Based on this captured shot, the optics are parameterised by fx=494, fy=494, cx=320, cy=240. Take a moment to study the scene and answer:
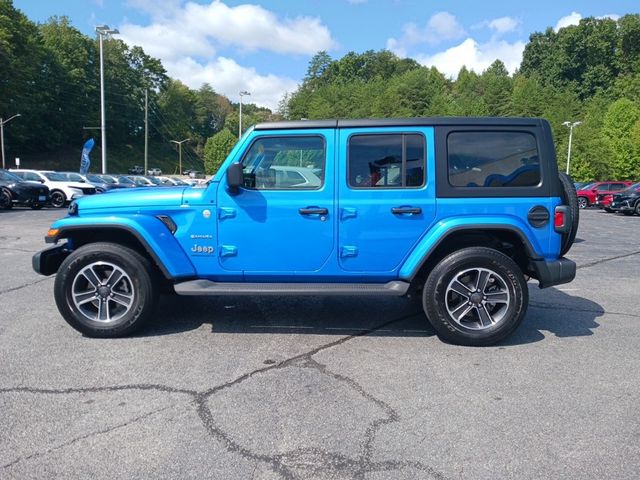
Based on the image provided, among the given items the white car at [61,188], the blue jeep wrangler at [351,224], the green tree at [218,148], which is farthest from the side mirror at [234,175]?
the green tree at [218,148]

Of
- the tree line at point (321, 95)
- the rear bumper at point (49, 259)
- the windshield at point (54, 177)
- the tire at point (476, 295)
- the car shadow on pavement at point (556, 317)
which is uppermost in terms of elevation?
the tree line at point (321, 95)

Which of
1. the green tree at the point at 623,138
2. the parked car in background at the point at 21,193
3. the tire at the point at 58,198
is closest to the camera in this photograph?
the parked car in background at the point at 21,193

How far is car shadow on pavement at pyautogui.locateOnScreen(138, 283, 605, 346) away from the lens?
16.1 feet

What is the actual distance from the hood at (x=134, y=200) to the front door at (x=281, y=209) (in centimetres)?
46

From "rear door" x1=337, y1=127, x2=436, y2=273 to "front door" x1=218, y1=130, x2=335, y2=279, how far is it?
15 centimetres

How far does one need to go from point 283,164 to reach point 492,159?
192 cm

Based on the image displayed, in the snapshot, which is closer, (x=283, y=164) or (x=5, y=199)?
(x=283, y=164)

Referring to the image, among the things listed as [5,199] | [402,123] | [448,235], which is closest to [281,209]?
[402,123]

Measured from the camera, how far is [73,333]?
4.77 metres

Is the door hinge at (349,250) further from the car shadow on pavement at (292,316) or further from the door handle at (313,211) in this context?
the car shadow on pavement at (292,316)

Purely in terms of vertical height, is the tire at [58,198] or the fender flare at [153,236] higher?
the tire at [58,198]

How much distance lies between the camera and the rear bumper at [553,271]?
4.46 metres

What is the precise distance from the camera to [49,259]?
4816 mm

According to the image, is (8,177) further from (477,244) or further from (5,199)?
(477,244)
